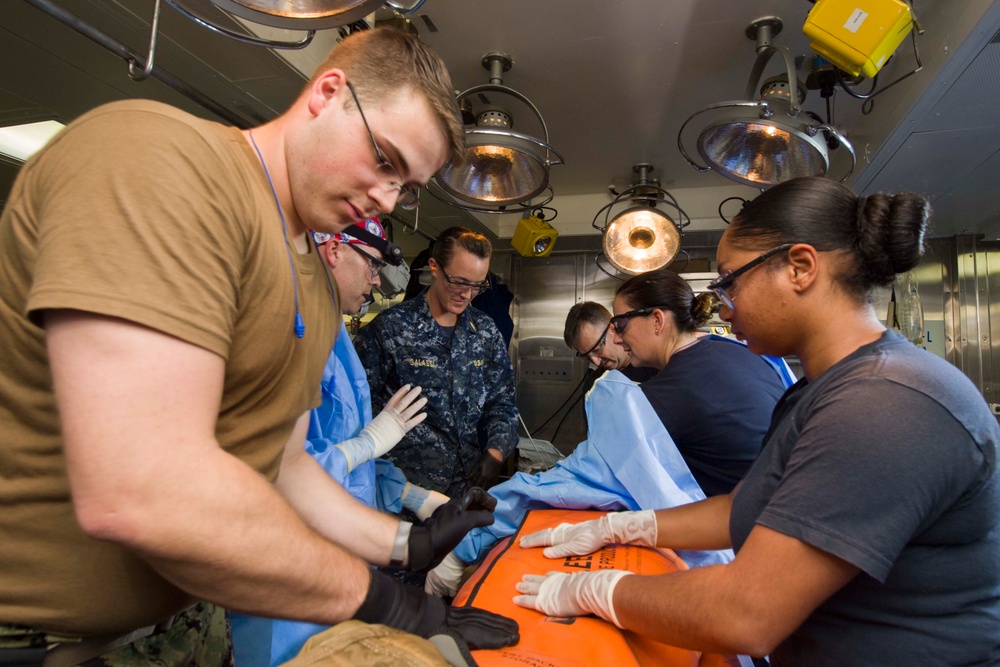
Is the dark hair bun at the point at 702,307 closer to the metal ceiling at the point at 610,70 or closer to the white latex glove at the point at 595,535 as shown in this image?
the white latex glove at the point at 595,535

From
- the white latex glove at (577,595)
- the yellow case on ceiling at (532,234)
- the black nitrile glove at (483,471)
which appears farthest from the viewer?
the yellow case on ceiling at (532,234)

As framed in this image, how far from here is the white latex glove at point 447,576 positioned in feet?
5.47

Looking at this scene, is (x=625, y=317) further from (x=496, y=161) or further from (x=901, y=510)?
(x=901, y=510)

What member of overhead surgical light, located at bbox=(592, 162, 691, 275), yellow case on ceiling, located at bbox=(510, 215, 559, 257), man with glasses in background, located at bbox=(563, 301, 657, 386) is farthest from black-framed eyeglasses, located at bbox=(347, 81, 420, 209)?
yellow case on ceiling, located at bbox=(510, 215, 559, 257)

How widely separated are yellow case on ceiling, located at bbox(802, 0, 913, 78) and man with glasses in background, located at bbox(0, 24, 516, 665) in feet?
5.75

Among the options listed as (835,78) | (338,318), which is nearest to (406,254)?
(835,78)

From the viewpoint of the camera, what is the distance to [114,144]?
0.59 meters

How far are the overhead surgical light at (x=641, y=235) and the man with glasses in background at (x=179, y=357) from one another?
2793 mm

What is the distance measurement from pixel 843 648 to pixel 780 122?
1827 millimetres

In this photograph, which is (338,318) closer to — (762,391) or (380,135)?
(380,135)

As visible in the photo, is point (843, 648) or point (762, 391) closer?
point (843, 648)

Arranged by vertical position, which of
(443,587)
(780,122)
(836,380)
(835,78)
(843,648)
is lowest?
(443,587)

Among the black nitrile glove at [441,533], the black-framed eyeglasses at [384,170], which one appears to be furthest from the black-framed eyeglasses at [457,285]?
the black-framed eyeglasses at [384,170]

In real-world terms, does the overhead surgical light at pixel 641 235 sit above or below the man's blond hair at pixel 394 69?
above
